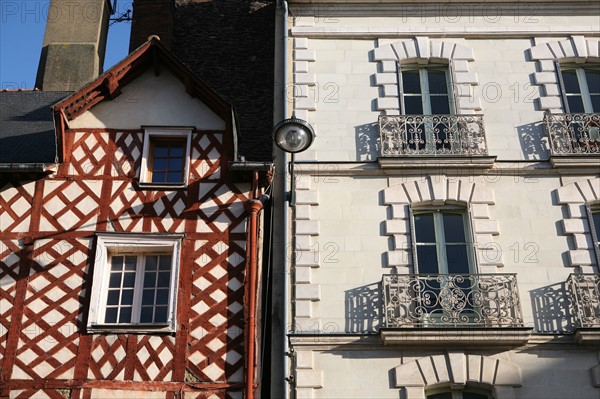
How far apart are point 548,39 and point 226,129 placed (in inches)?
211

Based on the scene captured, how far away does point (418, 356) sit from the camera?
10055mm

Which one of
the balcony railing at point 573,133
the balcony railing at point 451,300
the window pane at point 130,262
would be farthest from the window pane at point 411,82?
the window pane at point 130,262

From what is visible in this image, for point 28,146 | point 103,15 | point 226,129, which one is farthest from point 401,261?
point 103,15

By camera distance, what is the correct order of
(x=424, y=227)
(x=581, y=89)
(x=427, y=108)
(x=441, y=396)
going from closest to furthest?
(x=441, y=396) → (x=424, y=227) → (x=427, y=108) → (x=581, y=89)

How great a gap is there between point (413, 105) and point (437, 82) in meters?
0.64

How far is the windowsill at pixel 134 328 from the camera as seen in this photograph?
9.83 m

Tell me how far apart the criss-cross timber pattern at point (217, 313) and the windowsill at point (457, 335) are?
183 cm

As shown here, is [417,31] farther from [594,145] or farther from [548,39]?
[594,145]

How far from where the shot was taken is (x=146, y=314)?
1020 centimetres

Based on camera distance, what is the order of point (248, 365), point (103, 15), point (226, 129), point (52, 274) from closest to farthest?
point (248, 365)
point (52, 274)
point (226, 129)
point (103, 15)

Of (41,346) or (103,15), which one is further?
(103,15)

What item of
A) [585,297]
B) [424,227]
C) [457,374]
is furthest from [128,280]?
[585,297]

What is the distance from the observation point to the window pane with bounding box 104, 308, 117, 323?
10.1m

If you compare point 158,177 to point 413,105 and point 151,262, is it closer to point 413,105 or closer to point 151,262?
point 151,262
